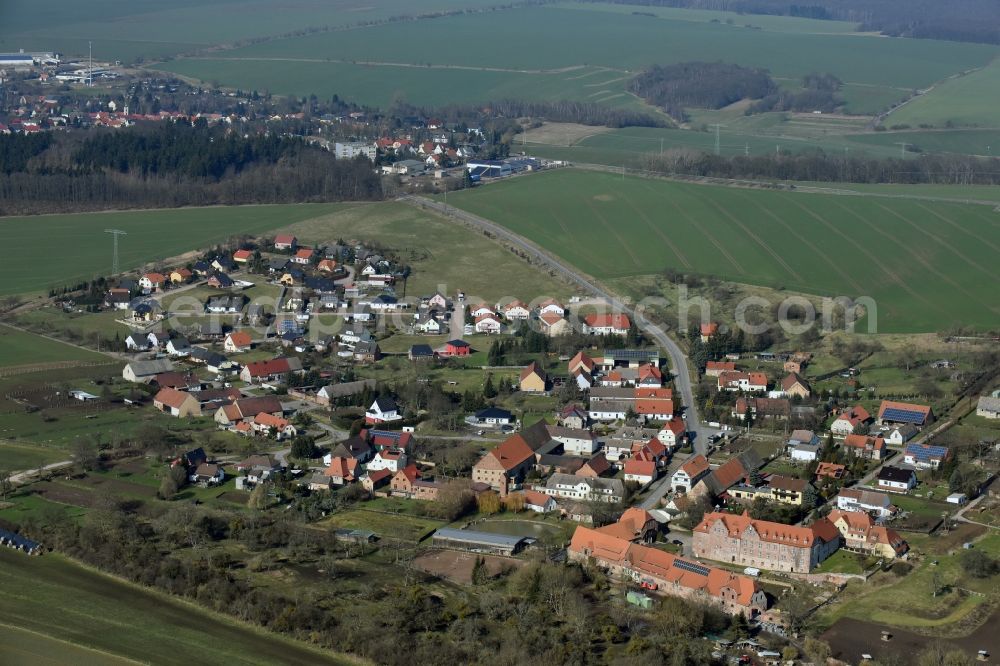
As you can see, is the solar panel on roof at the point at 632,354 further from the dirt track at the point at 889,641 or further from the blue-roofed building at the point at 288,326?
the dirt track at the point at 889,641

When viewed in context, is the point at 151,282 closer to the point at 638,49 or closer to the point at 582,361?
the point at 582,361

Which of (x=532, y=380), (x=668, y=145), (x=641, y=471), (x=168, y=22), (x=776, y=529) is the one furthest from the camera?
(x=168, y=22)

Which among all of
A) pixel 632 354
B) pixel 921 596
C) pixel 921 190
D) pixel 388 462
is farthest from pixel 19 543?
pixel 921 190

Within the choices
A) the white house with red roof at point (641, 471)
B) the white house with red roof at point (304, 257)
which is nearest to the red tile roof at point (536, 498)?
the white house with red roof at point (641, 471)

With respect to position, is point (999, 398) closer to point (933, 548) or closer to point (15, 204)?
point (933, 548)

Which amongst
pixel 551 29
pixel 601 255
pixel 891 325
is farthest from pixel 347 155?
pixel 551 29

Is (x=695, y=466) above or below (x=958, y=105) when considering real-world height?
below

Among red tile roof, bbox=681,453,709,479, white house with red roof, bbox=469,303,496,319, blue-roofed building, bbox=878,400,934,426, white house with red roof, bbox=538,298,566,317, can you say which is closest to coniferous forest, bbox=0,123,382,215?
white house with red roof, bbox=469,303,496,319
